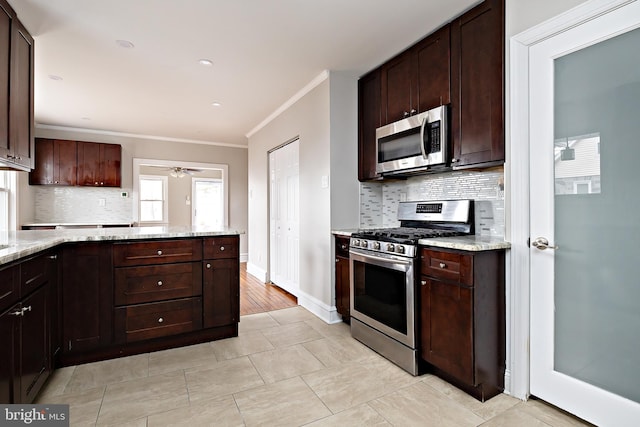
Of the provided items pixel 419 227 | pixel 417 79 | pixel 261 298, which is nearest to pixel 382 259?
pixel 419 227

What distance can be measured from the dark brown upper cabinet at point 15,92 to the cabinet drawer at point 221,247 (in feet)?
4.91

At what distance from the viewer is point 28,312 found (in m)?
1.80

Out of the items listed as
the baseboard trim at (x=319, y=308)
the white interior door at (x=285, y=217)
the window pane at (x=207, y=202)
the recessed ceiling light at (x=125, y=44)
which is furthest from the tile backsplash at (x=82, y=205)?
the baseboard trim at (x=319, y=308)

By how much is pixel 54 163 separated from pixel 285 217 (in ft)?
13.6

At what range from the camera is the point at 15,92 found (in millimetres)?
2465

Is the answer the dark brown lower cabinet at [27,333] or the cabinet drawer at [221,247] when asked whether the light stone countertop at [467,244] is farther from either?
the dark brown lower cabinet at [27,333]

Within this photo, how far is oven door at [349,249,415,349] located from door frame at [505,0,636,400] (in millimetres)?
609

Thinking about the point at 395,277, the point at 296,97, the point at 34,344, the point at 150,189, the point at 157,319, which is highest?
the point at 296,97

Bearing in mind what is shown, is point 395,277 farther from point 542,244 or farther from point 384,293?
point 542,244

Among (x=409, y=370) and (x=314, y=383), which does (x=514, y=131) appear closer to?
(x=409, y=370)

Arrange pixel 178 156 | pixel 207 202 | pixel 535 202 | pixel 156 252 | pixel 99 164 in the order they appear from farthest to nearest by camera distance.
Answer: pixel 207 202 < pixel 178 156 < pixel 99 164 < pixel 156 252 < pixel 535 202

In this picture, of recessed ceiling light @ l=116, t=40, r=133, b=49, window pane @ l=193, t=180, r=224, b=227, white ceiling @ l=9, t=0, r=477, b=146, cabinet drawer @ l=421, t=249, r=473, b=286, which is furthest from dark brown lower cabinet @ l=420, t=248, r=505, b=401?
window pane @ l=193, t=180, r=224, b=227

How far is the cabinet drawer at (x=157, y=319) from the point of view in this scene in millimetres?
2598

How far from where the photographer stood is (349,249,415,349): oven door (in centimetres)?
235
